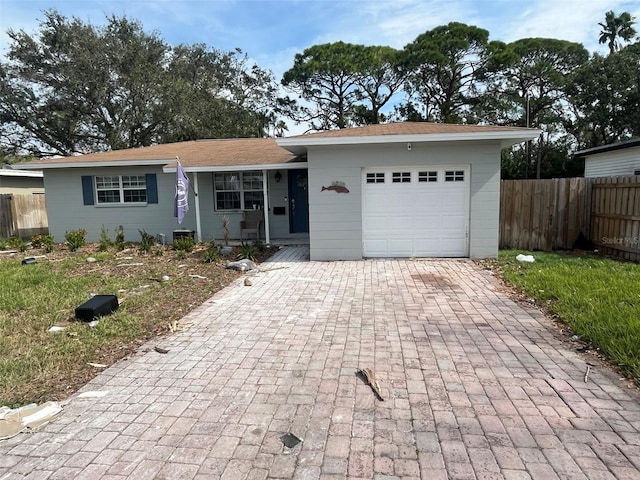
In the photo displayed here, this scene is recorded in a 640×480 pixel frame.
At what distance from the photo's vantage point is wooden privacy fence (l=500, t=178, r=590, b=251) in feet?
32.6

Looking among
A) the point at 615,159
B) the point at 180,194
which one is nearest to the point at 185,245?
the point at 180,194

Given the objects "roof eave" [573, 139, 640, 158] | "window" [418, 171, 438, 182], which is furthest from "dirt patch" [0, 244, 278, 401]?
"roof eave" [573, 139, 640, 158]

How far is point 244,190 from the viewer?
41.2ft

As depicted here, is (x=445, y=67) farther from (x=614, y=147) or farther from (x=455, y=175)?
(x=455, y=175)

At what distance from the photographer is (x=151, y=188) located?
1248cm

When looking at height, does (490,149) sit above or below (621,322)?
above

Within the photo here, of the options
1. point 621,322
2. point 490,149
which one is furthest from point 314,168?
point 621,322

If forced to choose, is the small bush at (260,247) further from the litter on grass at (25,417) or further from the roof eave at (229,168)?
the litter on grass at (25,417)

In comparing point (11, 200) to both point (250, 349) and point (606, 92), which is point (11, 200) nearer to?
point (250, 349)

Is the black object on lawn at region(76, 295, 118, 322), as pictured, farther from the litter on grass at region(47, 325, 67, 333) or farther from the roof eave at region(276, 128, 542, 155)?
the roof eave at region(276, 128, 542, 155)

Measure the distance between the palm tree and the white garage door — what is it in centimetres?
2969

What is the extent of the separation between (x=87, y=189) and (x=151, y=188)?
6.83ft

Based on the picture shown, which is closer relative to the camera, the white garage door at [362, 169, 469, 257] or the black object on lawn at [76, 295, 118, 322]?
the black object on lawn at [76, 295, 118, 322]

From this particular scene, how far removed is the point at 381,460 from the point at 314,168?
7.26 meters
